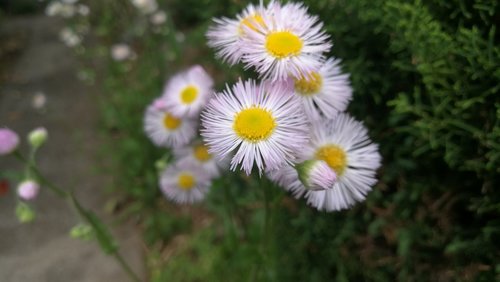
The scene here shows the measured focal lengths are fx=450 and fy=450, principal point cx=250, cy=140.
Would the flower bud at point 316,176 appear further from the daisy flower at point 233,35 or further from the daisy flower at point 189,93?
the daisy flower at point 189,93

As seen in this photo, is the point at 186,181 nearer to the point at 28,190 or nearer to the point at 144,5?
the point at 28,190

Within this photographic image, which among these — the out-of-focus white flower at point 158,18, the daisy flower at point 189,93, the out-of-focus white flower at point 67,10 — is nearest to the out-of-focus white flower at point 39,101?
the out-of-focus white flower at point 67,10

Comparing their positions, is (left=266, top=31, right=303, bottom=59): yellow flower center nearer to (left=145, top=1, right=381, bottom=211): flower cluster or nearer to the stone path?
(left=145, top=1, right=381, bottom=211): flower cluster

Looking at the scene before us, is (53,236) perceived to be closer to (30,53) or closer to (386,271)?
(386,271)

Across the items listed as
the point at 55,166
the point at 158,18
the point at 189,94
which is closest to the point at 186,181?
the point at 189,94

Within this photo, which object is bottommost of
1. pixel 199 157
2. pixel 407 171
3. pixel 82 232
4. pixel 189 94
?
pixel 82 232
